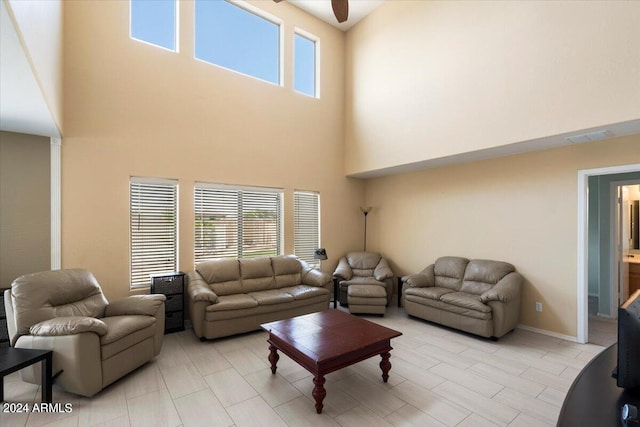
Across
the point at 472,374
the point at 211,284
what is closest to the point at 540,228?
the point at 472,374

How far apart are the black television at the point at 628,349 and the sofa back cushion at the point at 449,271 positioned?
12.0 ft

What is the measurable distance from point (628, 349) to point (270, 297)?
12.4 feet

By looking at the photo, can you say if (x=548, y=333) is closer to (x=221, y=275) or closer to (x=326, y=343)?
(x=326, y=343)

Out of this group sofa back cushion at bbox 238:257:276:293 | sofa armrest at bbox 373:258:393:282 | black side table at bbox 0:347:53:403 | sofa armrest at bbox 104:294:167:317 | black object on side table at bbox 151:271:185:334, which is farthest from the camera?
sofa armrest at bbox 373:258:393:282

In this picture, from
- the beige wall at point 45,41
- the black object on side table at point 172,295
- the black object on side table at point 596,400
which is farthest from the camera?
the black object on side table at point 172,295

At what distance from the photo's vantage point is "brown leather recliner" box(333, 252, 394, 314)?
16.3 ft

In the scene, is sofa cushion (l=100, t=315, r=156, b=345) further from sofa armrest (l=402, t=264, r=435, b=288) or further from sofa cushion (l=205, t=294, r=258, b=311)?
sofa armrest (l=402, t=264, r=435, b=288)

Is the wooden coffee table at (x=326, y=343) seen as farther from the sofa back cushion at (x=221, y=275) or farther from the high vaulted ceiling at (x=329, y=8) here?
the high vaulted ceiling at (x=329, y=8)

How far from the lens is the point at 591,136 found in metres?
3.52

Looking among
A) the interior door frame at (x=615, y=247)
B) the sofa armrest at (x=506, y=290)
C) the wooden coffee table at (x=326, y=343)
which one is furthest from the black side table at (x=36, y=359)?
the interior door frame at (x=615, y=247)

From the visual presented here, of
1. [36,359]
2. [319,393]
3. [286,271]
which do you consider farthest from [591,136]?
[36,359]

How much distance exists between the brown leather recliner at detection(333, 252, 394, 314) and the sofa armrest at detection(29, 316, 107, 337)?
11.5 ft

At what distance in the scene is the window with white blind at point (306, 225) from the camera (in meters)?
5.83

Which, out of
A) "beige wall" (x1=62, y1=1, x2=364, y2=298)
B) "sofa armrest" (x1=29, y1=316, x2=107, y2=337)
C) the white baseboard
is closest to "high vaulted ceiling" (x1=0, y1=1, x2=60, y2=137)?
"beige wall" (x1=62, y1=1, x2=364, y2=298)
